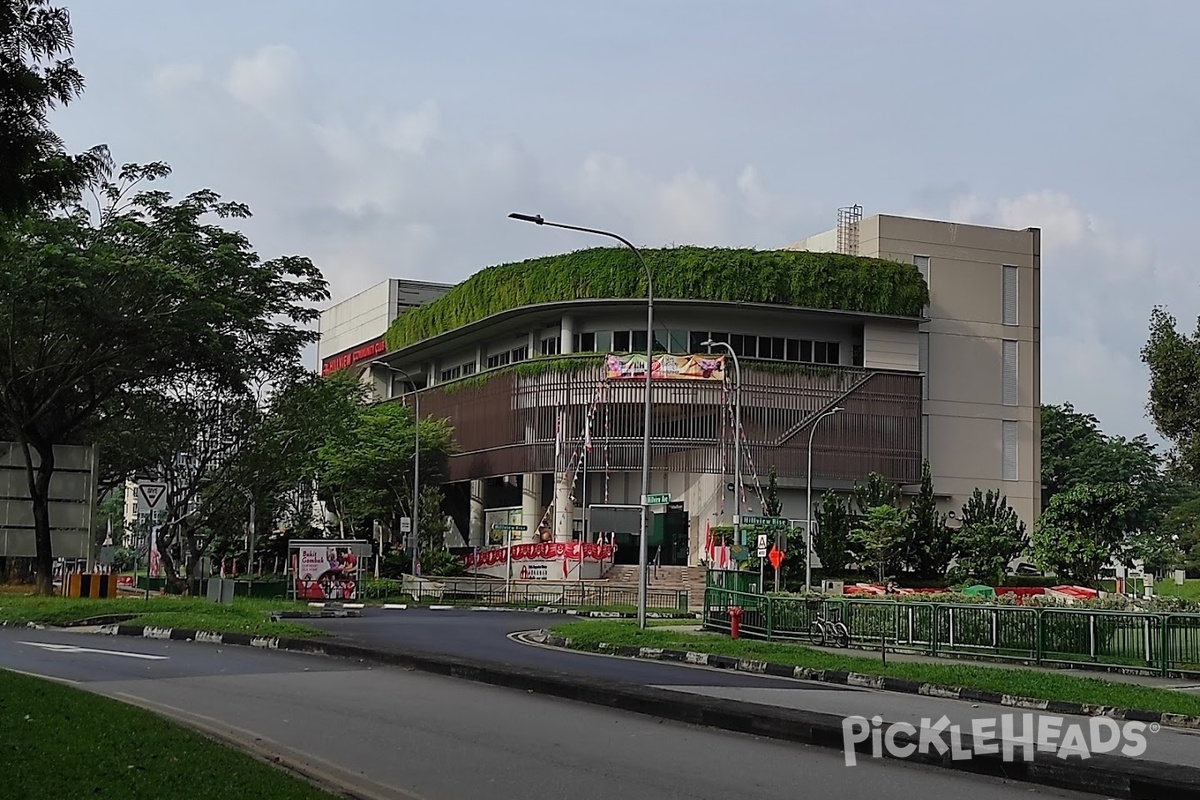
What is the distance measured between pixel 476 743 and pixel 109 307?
1024 inches

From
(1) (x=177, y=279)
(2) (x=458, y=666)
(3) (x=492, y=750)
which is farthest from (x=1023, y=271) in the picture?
(3) (x=492, y=750)

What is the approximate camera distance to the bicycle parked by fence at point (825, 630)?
28.1 meters

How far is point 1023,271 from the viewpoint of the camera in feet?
253

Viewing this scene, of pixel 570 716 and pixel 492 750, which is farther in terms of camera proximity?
pixel 570 716

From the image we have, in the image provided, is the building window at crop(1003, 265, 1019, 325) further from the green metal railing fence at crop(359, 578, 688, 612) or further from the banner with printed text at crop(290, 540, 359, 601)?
the banner with printed text at crop(290, 540, 359, 601)

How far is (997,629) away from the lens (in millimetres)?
25719

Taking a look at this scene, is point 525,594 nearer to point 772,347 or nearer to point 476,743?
point 772,347

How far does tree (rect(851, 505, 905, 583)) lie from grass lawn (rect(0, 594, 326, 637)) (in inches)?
1179

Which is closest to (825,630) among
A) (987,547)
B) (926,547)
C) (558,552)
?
(926,547)

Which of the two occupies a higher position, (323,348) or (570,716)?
(323,348)

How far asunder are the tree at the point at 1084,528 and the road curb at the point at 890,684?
18.7 metres

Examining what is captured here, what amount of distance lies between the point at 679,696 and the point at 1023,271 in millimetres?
66447

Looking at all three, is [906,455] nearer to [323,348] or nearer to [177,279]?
[177,279]

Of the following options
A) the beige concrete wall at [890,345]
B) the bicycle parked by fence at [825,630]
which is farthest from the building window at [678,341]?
the bicycle parked by fence at [825,630]
